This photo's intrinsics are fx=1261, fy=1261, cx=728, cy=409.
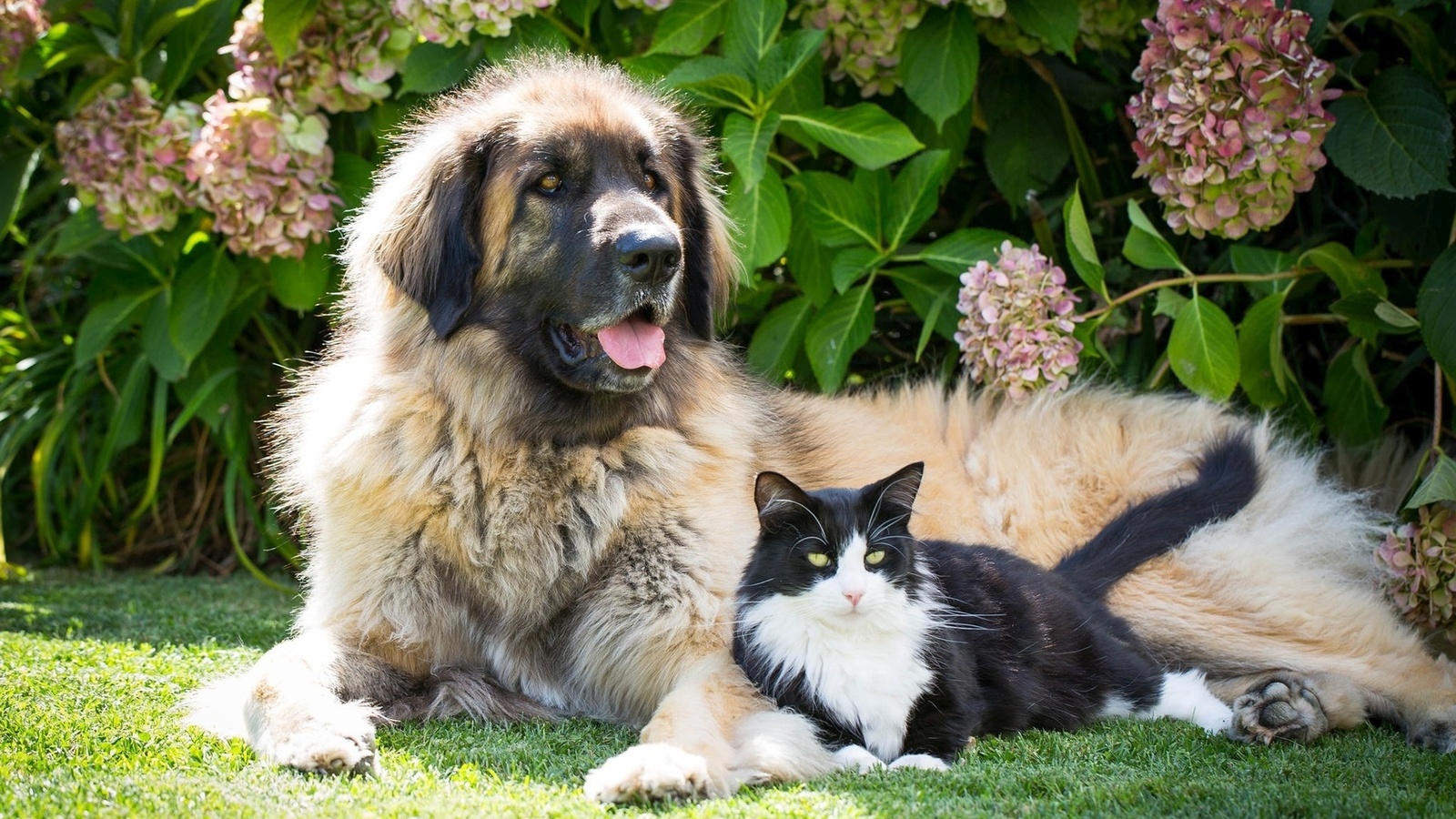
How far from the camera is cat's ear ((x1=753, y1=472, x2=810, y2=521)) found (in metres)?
2.77

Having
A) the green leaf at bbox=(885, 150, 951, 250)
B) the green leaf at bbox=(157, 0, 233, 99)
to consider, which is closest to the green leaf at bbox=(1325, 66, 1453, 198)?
the green leaf at bbox=(885, 150, 951, 250)

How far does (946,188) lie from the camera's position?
5234 millimetres

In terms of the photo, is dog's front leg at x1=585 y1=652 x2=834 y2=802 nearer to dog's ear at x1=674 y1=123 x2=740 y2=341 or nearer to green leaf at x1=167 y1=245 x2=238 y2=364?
dog's ear at x1=674 y1=123 x2=740 y2=341

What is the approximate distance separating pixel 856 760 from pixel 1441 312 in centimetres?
212

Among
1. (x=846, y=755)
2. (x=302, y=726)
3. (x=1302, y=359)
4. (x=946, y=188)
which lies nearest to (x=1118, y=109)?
(x=946, y=188)

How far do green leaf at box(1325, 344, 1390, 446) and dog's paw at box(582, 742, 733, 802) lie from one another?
275 cm

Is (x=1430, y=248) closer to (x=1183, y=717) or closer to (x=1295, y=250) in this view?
(x=1295, y=250)

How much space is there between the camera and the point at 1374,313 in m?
3.79

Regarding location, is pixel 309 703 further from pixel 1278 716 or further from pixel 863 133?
pixel 863 133

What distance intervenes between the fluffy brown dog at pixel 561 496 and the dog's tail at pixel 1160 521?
67mm

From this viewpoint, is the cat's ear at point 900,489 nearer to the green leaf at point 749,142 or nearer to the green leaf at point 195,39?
the green leaf at point 749,142

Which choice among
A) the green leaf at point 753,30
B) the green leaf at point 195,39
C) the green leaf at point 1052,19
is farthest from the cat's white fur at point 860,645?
the green leaf at point 195,39

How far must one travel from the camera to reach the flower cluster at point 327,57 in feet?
14.9

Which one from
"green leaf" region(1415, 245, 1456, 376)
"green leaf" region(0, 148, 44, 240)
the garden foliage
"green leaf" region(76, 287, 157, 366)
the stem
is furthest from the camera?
"green leaf" region(0, 148, 44, 240)
